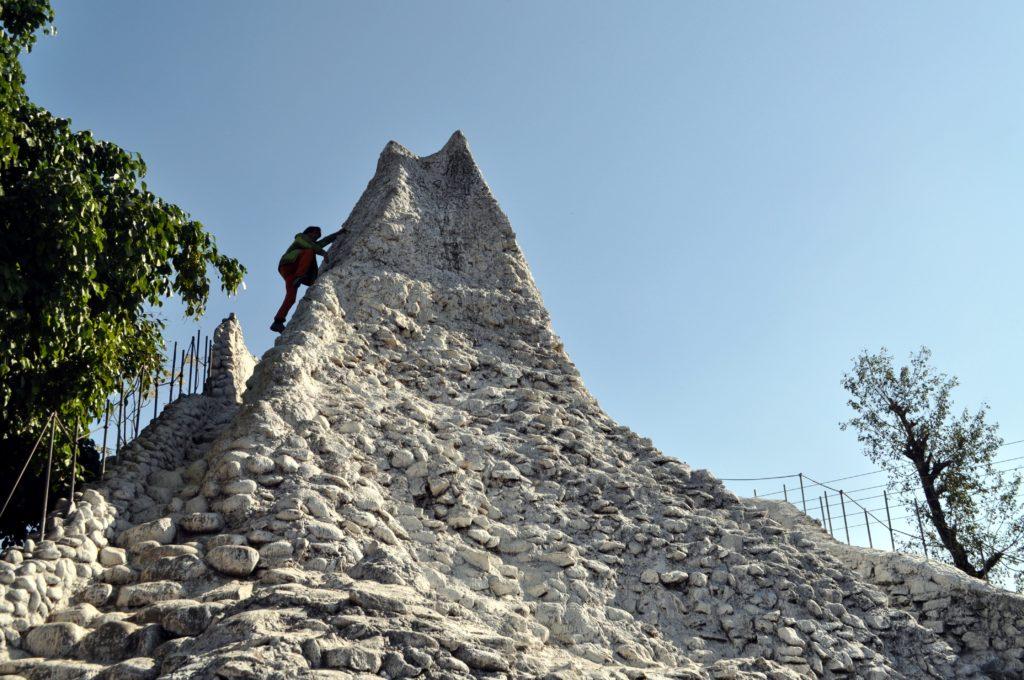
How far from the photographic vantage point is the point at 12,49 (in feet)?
28.3

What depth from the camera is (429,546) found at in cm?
700

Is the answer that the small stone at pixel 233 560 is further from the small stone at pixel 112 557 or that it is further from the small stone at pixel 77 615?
the small stone at pixel 77 615

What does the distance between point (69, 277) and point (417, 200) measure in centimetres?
513

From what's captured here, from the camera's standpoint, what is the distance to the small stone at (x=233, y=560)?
591cm

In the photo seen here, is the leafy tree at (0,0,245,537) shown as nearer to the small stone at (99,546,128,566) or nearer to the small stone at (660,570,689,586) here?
the small stone at (99,546,128,566)

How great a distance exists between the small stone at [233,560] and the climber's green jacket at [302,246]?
6.22 metres

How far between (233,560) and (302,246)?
643 centimetres

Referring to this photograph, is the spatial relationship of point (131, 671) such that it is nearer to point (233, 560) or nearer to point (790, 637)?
point (233, 560)

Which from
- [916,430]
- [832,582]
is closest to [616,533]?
[832,582]

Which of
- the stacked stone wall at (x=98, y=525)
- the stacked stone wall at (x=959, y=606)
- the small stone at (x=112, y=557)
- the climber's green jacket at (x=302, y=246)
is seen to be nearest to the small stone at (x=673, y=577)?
the stacked stone wall at (x=959, y=606)

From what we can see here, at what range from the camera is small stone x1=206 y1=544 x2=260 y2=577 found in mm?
5914

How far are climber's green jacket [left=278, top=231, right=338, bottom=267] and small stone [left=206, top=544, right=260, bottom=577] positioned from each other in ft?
20.4

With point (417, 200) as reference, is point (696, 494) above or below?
below

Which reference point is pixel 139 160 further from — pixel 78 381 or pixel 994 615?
pixel 994 615
